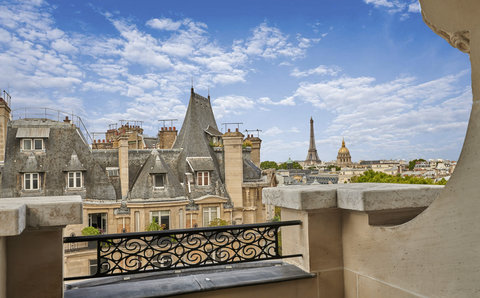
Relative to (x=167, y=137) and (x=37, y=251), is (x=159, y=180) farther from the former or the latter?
(x=37, y=251)

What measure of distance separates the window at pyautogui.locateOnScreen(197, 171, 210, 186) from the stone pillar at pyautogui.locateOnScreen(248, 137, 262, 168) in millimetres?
7622

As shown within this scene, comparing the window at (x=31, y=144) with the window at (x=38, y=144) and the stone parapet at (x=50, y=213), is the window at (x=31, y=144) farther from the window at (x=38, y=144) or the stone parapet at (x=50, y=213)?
the stone parapet at (x=50, y=213)

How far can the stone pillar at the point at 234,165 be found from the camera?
76.0 feet

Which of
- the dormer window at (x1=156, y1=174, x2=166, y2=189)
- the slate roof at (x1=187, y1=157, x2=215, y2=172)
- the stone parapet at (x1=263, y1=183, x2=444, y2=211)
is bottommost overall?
the dormer window at (x1=156, y1=174, x2=166, y2=189)

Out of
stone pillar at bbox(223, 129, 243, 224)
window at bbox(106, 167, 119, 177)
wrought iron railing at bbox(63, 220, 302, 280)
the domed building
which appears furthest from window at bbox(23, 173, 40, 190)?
the domed building

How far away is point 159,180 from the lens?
21.2 m

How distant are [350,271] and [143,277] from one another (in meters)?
1.85

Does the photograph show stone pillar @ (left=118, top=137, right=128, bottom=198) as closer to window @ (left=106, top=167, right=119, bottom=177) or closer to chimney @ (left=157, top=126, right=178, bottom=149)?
window @ (left=106, top=167, right=119, bottom=177)

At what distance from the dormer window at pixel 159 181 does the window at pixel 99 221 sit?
3455 mm

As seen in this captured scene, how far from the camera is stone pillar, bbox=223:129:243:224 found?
23.2m

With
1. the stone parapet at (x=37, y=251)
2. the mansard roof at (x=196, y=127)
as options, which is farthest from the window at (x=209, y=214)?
the stone parapet at (x=37, y=251)

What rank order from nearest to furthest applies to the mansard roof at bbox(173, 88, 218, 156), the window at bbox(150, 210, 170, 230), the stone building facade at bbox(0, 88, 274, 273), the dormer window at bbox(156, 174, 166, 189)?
the stone building facade at bbox(0, 88, 274, 273) → the window at bbox(150, 210, 170, 230) → the dormer window at bbox(156, 174, 166, 189) → the mansard roof at bbox(173, 88, 218, 156)

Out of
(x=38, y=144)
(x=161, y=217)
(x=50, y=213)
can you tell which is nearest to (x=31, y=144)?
(x=38, y=144)

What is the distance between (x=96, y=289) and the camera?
100 inches
